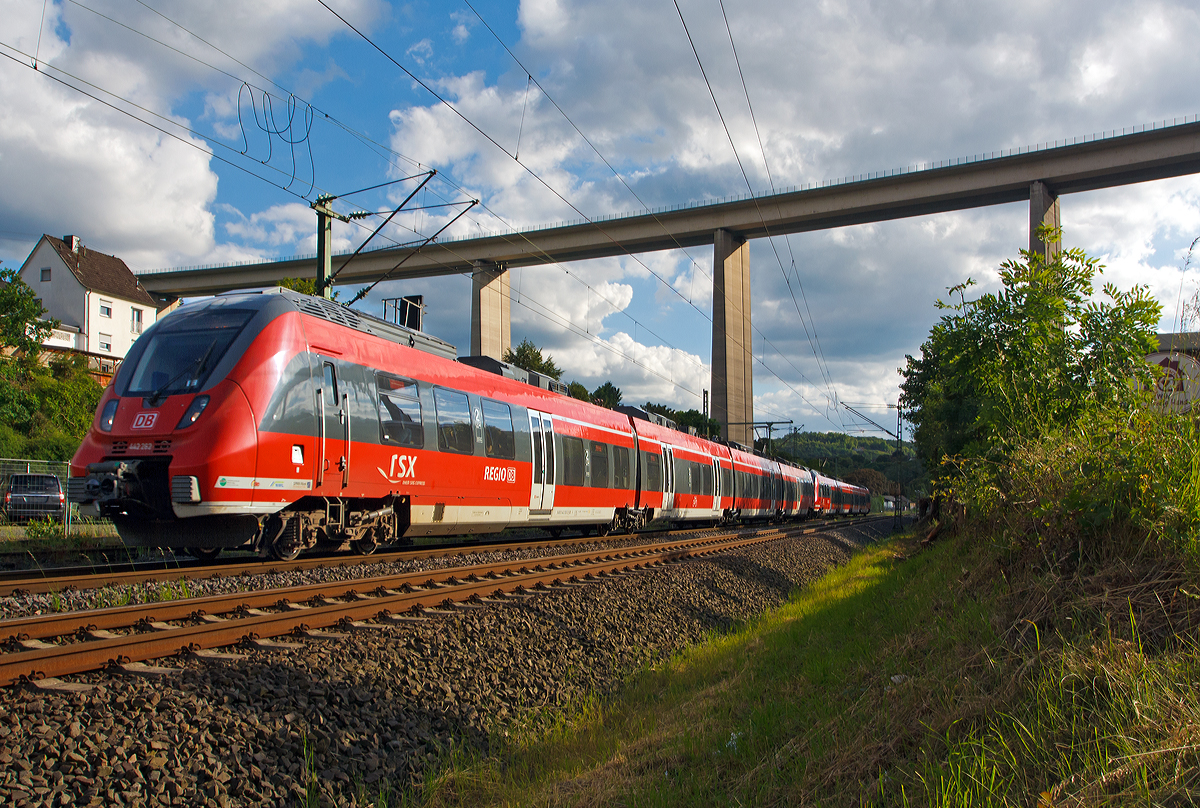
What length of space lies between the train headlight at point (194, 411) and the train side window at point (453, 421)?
151 inches

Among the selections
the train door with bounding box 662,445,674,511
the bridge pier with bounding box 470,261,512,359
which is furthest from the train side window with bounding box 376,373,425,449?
the bridge pier with bounding box 470,261,512,359

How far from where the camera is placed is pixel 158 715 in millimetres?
3768

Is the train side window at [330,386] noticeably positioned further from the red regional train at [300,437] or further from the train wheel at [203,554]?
the train wheel at [203,554]

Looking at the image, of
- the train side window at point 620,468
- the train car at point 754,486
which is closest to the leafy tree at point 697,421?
the train car at point 754,486

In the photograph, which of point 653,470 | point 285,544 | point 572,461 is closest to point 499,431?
point 572,461

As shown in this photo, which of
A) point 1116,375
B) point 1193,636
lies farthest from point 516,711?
point 1116,375

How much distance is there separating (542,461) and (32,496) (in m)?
13.0

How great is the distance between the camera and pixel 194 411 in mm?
8070

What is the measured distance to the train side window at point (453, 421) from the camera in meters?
11.5

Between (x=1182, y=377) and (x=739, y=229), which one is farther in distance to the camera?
(x=739, y=229)

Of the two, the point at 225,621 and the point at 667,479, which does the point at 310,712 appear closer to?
the point at 225,621

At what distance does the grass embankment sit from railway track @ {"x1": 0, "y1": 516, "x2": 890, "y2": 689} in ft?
6.51

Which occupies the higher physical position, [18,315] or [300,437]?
[18,315]

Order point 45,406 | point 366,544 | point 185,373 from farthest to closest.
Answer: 1. point 45,406
2. point 366,544
3. point 185,373
